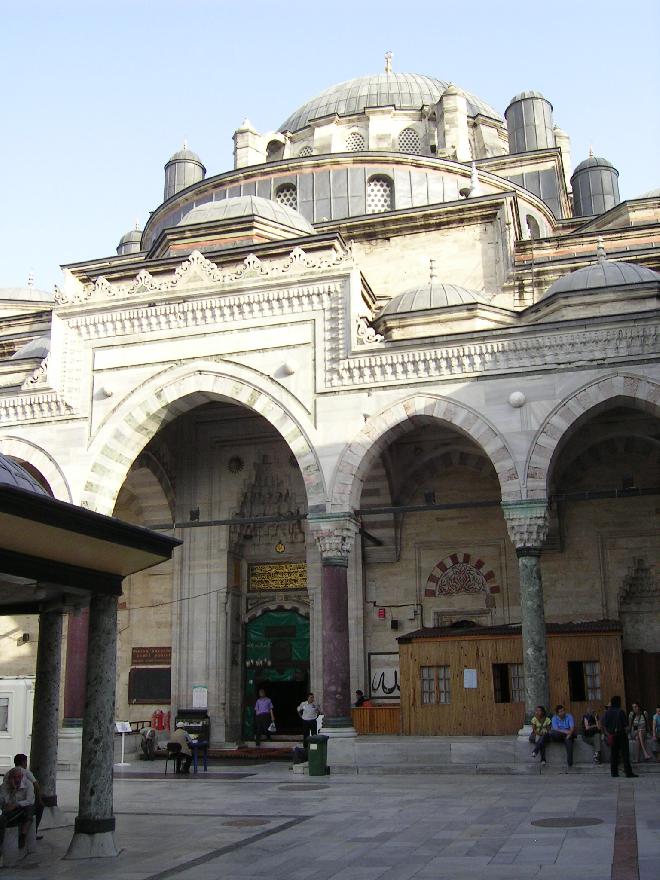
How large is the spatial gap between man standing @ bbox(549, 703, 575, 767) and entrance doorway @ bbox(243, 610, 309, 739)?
613 centimetres

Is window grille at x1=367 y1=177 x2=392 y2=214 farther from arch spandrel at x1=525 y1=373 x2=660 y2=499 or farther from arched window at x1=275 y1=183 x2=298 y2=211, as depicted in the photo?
arch spandrel at x1=525 y1=373 x2=660 y2=499

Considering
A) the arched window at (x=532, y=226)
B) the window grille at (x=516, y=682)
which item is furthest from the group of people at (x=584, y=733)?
the arched window at (x=532, y=226)

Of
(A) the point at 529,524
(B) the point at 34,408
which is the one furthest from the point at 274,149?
(A) the point at 529,524

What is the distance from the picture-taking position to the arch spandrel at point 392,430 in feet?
43.8

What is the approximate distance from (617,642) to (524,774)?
2.59 metres

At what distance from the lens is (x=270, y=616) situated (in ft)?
57.8

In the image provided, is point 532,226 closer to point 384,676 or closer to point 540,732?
point 384,676

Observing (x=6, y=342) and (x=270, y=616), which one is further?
(x=6, y=342)

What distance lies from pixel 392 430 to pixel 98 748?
7813 millimetres

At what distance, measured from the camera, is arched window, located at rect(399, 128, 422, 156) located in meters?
24.6

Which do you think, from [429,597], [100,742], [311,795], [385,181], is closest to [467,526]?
[429,597]

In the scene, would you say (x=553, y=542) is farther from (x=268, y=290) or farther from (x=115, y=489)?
(x=115, y=489)

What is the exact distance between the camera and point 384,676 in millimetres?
16312

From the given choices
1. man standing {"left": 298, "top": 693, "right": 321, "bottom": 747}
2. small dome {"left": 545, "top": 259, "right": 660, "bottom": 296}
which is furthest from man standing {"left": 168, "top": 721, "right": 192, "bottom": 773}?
small dome {"left": 545, "top": 259, "right": 660, "bottom": 296}
